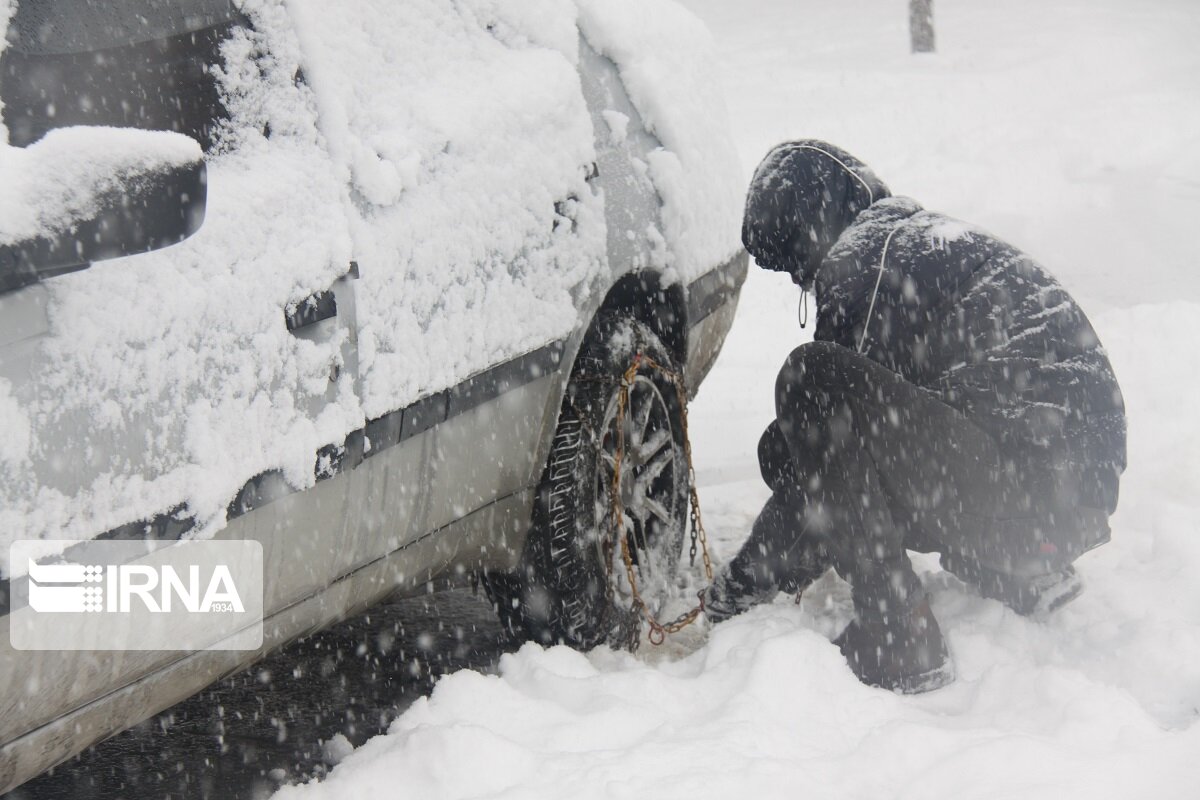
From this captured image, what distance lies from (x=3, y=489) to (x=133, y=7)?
1.04 metres

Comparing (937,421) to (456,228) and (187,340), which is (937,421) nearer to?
(456,228)

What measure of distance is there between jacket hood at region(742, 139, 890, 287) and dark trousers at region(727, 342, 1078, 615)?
306 millimetres

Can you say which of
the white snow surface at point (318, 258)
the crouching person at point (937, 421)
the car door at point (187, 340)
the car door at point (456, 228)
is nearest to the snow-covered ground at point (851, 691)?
the crouching person at point (937, 421)

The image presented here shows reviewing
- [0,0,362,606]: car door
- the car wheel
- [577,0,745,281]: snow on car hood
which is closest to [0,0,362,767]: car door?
[0,0,362,606]: car door

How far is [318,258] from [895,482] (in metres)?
1.64

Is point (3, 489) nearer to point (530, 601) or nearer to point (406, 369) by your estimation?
point (406, 369)

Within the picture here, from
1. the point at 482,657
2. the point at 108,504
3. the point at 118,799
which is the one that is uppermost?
the point at 108,504

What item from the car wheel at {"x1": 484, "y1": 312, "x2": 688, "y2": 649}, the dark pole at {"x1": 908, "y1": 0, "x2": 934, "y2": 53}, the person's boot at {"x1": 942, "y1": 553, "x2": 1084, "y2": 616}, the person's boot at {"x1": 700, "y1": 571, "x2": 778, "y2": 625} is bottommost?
the dark pole at {"x1": 908, "y1": 0, "x2": 934, "y2": 53}

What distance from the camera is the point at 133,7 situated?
2.39 meters

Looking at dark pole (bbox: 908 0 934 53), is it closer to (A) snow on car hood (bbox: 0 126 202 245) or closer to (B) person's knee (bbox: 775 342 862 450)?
(B) person's knee (bbox: 775 342 862 450)

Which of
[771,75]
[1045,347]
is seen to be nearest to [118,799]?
[1045,347]

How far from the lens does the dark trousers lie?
3.24 meters

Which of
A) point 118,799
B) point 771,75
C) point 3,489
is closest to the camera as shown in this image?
point 3,489

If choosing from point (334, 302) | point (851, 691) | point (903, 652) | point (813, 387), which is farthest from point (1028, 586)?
point (334, 302)
